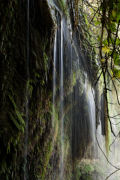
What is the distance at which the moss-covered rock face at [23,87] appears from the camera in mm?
2381

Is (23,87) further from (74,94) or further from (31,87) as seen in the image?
(74,94)

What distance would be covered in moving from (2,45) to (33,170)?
186 cm

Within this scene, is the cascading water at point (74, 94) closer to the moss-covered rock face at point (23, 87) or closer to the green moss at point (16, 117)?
the moss-covered rock face at point (23, 87)

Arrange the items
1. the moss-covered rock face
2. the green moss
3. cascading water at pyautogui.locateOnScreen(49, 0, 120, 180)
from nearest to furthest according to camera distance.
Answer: the moss-covered rock face
the green moss
cascading water at pyautogui.locateOnScreen(49, 0, 120, 180)

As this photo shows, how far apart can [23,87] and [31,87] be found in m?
0.21

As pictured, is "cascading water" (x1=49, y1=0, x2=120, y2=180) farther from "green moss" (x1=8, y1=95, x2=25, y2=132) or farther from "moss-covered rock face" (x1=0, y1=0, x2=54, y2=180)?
"green moss" (x1=8, y1=95, x2=25, y2=132)

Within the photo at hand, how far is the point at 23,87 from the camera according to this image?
2.80 m

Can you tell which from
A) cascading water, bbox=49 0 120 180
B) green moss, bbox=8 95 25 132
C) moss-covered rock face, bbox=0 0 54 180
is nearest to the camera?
moss-covered rock face, bbox=0 0 54 180

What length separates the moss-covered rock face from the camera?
238cm

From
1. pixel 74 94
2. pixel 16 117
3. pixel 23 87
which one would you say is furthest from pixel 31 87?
pixel 74 94

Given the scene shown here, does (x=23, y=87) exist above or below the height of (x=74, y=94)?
below

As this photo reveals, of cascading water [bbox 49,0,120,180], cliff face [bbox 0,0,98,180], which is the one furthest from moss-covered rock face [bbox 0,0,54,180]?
cascading water [bbox 49,0,120,180]

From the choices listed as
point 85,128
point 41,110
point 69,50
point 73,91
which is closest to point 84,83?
point 73,91

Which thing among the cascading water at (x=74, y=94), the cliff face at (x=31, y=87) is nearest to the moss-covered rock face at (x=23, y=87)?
the cliff face at (x=31, y=87)
